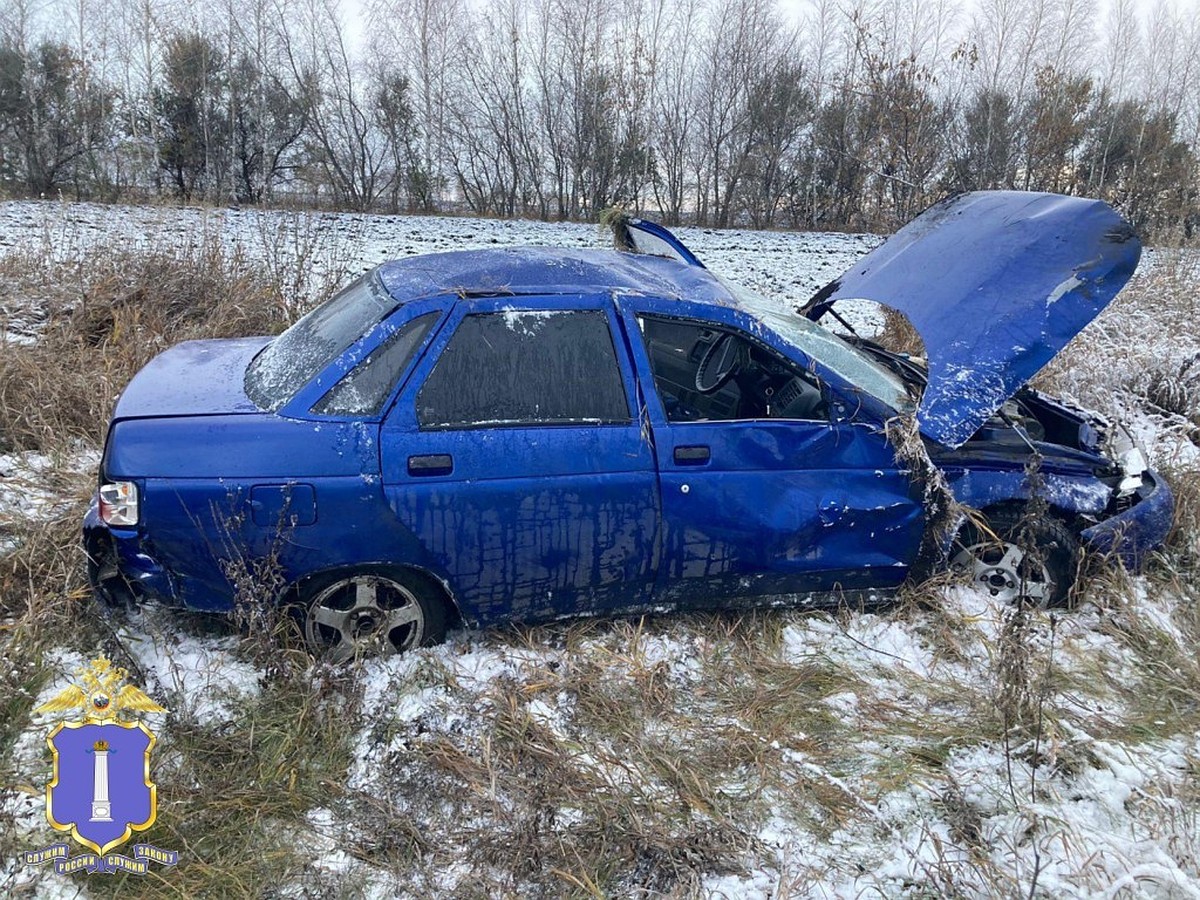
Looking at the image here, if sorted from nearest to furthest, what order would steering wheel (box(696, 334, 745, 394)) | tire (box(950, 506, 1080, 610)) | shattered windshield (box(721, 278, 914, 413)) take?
shattered windshield (box(721, 278, 914, 413)) → tire (box(950, 506, 1080, 610)) → steering wheel (box(696, 334, 745, 394))

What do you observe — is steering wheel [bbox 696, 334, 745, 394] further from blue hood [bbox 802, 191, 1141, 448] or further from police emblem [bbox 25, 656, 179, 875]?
police emblem [bbox 25, 656, 179, 875]

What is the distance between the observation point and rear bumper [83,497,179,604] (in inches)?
110

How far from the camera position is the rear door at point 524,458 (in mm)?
2875

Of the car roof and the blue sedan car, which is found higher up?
the car roof

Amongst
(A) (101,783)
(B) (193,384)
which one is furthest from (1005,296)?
(A) (101,783)

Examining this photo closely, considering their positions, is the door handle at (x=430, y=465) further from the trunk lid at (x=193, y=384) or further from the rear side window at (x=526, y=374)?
the trunk lid at (x=193, y=384)

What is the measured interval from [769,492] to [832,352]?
0.79 m

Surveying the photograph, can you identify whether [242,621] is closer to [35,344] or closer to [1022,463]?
[1022,463]

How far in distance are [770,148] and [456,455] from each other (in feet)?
87.5

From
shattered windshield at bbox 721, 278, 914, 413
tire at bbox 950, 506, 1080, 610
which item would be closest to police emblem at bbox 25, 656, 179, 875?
shattered windshield at bbox 721, 278, 914, 413

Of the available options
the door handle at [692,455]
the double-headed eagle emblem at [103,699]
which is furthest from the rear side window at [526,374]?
the double-headed eagle emblem at [103,699]

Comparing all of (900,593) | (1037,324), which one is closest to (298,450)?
(900,593)

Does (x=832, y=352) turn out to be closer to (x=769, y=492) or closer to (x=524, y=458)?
(x=769, y=492)

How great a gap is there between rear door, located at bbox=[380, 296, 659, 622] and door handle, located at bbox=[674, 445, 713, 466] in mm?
114
